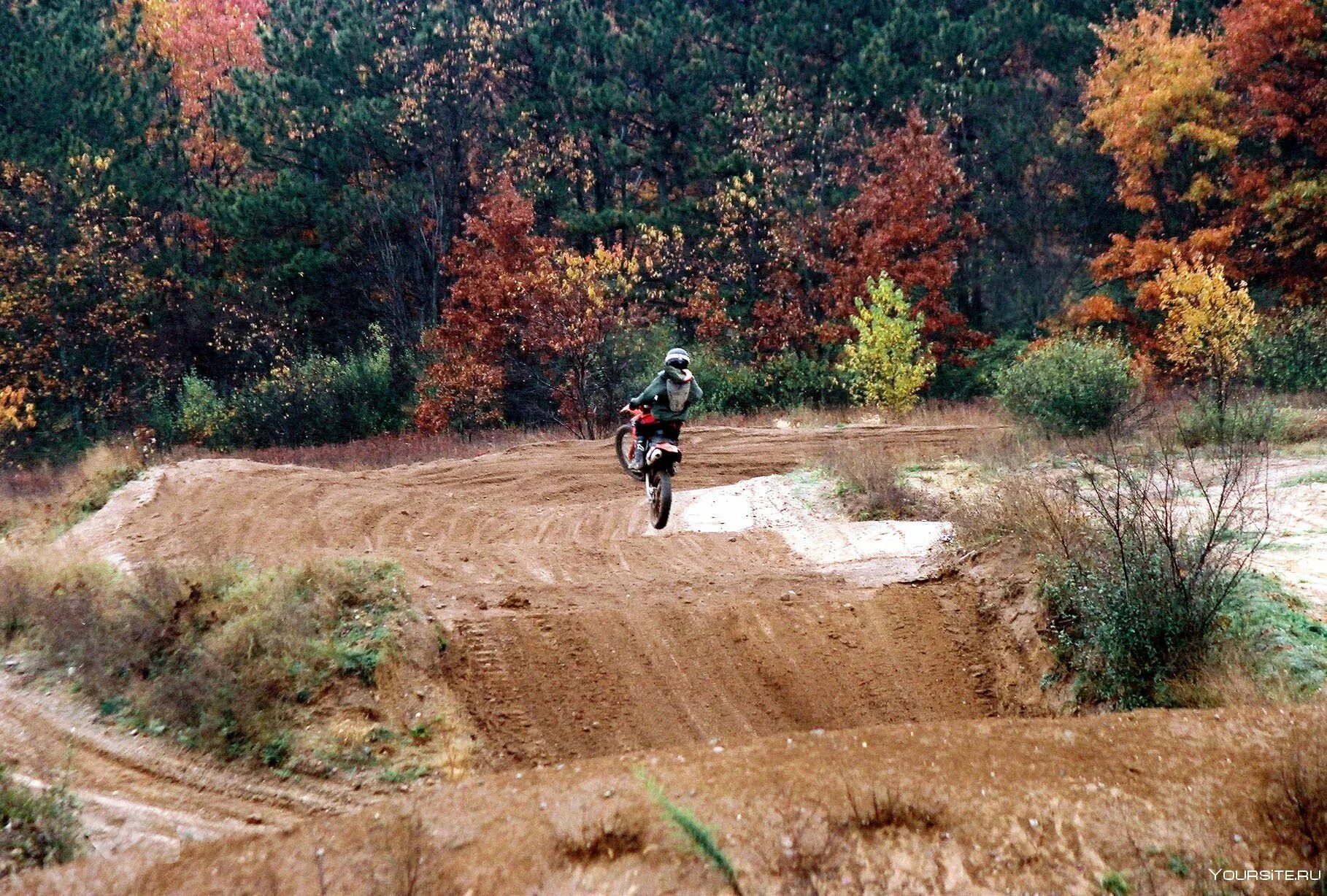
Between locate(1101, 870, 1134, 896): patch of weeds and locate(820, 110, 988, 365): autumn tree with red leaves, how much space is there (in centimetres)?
2682

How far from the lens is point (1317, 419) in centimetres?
1612

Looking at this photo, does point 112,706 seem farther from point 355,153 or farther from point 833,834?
point 355,153

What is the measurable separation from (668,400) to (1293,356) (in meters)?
16.7

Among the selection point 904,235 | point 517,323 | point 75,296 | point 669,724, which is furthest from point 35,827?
point 75,296

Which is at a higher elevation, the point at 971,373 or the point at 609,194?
the point at 609,194

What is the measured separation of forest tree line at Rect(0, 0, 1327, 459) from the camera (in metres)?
29.1

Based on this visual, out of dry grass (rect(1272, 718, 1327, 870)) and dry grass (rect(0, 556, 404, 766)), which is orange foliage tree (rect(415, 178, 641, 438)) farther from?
dry grass (rect(1272, 718, 1327, 870))

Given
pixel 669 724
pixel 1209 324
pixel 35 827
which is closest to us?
pixel 35 827

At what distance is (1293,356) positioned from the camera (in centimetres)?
2045

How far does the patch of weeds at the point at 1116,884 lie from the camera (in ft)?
14.1

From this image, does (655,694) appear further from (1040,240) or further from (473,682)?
(1040,240)

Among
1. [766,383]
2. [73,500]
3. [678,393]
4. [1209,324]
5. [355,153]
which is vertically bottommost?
[766,383]

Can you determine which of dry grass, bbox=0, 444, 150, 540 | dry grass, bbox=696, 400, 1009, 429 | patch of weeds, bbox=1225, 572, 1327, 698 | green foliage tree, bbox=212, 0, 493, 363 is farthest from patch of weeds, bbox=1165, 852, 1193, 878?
green foliage tree, bbox=212, 0, 493, 363

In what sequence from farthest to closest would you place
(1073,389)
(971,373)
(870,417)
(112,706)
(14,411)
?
1. (971,373)
2. (14,411)
3. (870,417)
4. (1073,389)
5. (112,706)
